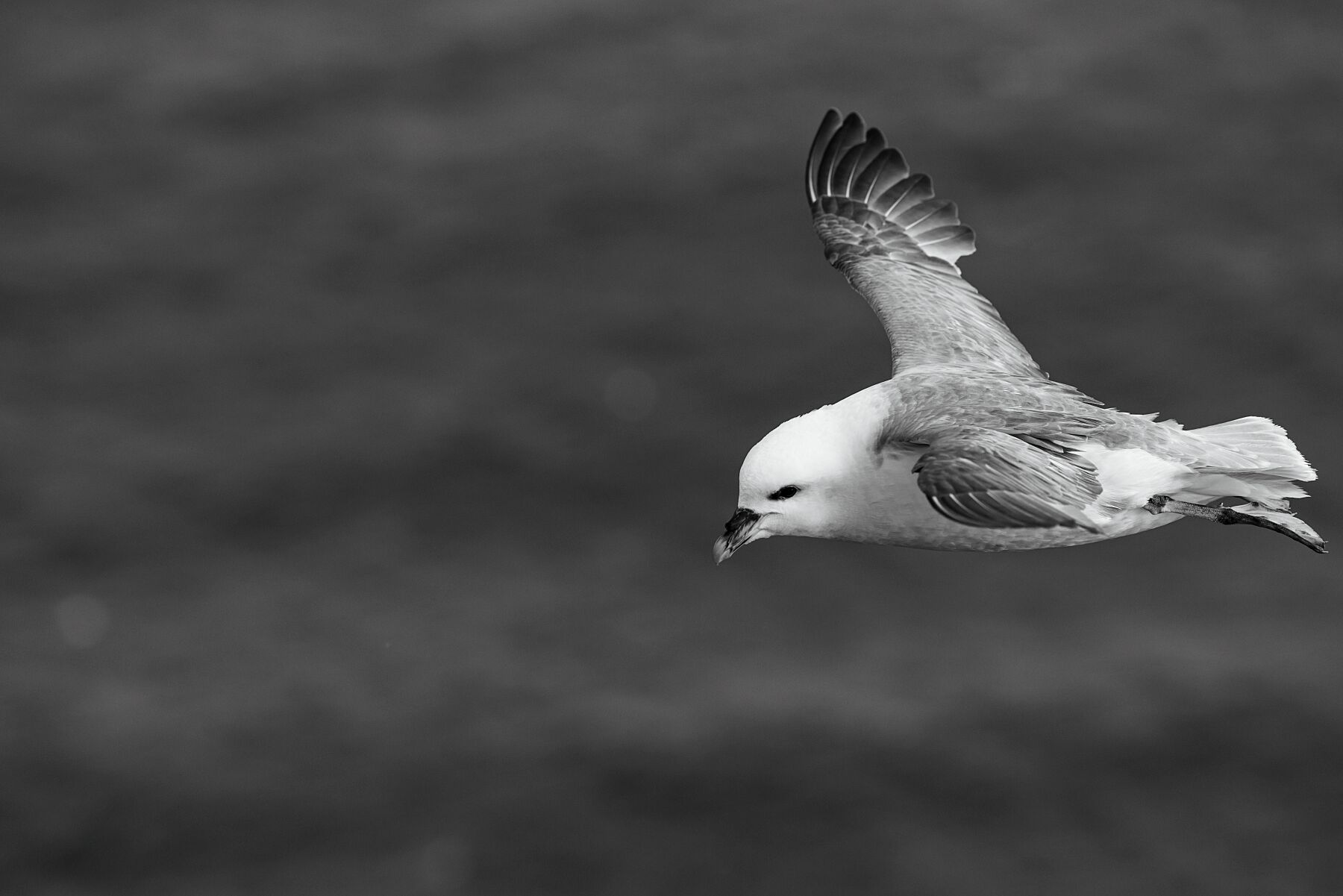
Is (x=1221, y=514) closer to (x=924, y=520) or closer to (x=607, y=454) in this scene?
(x=924, y=520)

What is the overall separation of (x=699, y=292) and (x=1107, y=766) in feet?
22.8

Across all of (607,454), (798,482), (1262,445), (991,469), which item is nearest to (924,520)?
(798,482)

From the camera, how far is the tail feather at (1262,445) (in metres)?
11.7

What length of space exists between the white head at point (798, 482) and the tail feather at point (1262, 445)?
2273 mm

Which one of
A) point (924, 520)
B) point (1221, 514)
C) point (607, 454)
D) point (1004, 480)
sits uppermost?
point (607, 454)

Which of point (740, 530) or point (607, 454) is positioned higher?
point (607, 454)

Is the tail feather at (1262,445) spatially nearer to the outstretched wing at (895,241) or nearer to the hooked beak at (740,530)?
the outstretched wing at (895,241)

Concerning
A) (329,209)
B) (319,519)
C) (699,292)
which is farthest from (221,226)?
(699,292)

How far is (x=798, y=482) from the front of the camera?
11.1 meters

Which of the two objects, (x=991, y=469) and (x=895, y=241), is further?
(x=895, y=241)

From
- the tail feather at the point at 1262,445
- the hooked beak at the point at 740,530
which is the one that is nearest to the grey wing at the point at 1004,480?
the hooked beak at the point at 740,530

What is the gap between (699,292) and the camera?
73.8 ft

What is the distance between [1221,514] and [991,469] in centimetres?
237

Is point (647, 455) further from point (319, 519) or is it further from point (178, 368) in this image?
point (178, 368)
